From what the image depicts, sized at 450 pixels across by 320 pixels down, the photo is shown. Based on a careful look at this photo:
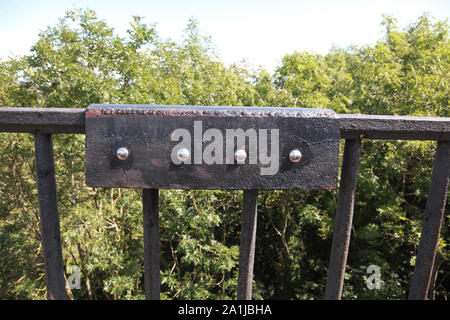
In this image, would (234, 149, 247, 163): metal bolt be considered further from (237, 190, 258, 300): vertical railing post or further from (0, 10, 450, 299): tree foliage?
(0, 10, 450, 299): tree foliage

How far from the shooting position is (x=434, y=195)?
2.56ft

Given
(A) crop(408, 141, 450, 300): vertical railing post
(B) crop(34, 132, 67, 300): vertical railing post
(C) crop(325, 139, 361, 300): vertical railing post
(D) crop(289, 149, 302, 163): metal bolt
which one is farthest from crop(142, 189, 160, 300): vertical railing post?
(A) crop(408, 141, 450, 300): vertical railing post

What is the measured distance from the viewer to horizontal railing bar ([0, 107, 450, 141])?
0.71 meters

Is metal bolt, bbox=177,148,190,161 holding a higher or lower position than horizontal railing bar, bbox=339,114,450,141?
lower

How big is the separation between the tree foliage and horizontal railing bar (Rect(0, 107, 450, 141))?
21.6 feet

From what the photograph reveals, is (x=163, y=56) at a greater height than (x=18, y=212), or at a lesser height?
greater

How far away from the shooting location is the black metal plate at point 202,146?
67 centimetres

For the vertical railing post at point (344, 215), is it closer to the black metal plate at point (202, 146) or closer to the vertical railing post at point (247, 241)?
the black metal plate at point (202, 146)

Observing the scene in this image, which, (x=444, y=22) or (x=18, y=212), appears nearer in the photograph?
(x=18, y=212)

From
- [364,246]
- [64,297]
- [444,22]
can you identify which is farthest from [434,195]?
[444,22]

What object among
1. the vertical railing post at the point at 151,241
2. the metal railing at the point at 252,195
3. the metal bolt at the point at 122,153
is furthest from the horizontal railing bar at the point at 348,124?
the vertical railing post at the point at 151,241

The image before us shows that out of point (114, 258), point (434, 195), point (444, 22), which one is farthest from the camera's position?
point (444, 22)

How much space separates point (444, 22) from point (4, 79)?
619 inches
